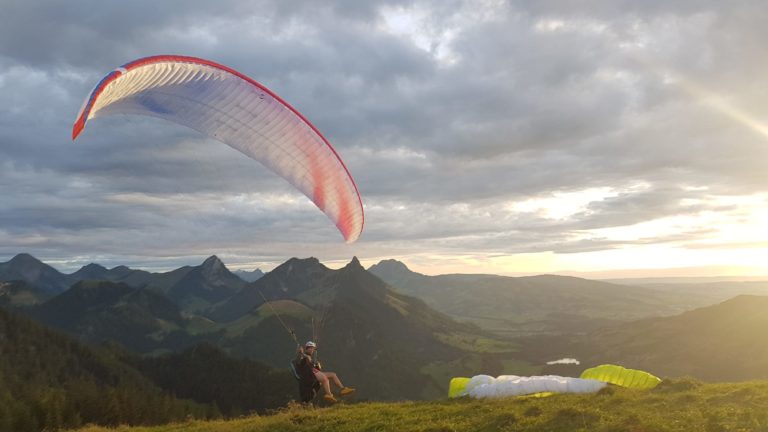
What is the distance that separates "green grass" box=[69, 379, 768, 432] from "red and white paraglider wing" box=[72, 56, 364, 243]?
9.42m

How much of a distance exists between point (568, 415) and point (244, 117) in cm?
1619

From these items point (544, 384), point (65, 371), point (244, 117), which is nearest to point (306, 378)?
point (544, 384)

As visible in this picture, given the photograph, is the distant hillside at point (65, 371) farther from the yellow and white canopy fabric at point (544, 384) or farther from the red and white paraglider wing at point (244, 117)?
the yellow and white canopy fabric at point (544, 384)

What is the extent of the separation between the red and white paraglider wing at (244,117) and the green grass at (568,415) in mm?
9425

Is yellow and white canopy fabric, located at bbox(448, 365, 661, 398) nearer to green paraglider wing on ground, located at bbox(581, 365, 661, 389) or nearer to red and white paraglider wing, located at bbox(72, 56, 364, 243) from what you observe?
green paraglider wing on ground, located at bbox(581, 365, 661, 389)

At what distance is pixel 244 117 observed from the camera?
19500 mm

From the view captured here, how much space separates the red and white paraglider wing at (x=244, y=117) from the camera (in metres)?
16.8

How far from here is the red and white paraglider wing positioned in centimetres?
1683

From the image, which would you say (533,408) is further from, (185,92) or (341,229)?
(185,92)

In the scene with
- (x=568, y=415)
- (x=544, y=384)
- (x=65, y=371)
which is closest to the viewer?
(x=568, y=415)

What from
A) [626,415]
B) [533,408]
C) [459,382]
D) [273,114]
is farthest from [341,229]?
[626,415]

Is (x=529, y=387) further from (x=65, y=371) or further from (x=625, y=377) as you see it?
(x=65, y=371)

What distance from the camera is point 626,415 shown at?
523 inches

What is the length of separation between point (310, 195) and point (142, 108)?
7773 millimetres
